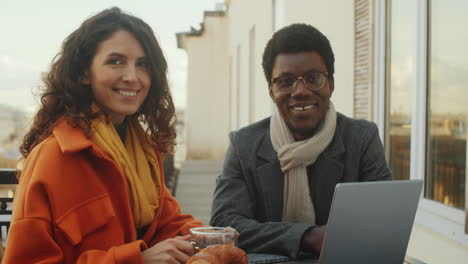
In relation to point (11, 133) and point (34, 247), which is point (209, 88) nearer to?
point (11, 133)

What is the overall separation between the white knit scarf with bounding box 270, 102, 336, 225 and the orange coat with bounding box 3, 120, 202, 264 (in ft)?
2.11

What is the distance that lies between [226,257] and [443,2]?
2681 millimetres

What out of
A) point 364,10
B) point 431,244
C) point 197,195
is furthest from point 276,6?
point 431,244

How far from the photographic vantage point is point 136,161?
1820mm

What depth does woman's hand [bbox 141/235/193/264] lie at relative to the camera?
1.45 metres

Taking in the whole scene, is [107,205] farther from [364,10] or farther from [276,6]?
[276,6]

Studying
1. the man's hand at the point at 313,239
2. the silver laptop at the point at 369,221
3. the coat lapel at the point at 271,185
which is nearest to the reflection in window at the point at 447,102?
the coat lapel at the point at 271,185

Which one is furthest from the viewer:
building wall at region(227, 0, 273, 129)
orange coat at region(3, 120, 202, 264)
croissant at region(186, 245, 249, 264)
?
building wall at region(227, 0, 273, 129)

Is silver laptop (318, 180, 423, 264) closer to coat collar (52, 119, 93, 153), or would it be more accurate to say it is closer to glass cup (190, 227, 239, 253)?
glass cup (190, 227, 239, 253)

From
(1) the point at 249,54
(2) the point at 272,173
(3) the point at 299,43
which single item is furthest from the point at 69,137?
(1) the point at 249,54

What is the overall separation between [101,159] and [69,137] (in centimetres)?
12

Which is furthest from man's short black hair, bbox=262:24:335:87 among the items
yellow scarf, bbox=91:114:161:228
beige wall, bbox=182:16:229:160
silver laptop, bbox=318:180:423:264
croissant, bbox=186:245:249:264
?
beige wall, bbox=182:16:229:160

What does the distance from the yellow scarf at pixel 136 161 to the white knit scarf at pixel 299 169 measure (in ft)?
1.65

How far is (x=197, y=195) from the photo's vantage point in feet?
29.2
